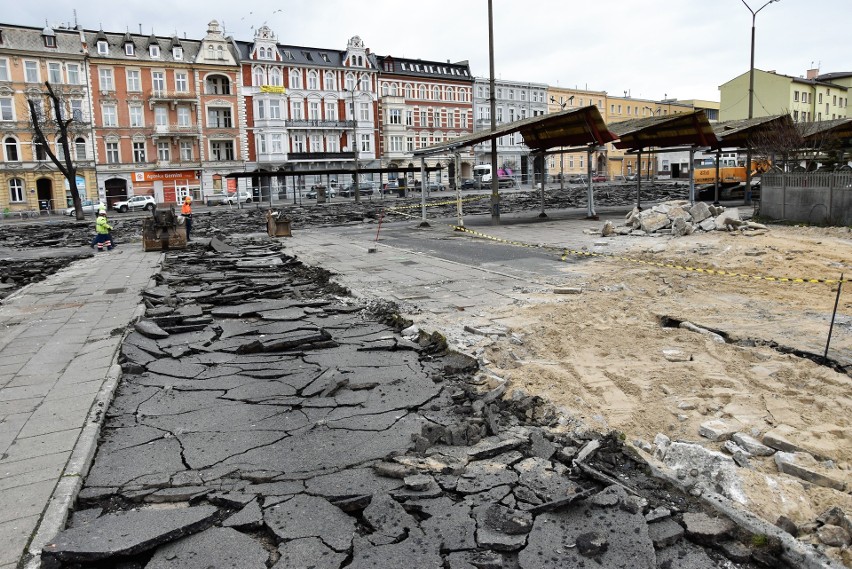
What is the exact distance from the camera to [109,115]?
62.5 metres

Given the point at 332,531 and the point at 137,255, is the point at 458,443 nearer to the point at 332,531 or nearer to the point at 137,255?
the point at 332,531

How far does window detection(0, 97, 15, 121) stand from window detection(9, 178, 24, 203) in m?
5.46

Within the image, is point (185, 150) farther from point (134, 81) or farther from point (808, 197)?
point (808, 197)

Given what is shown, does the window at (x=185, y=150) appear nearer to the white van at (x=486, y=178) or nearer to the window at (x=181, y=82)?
the window at (x=181, y=82)

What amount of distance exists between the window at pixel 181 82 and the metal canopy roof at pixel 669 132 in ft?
157

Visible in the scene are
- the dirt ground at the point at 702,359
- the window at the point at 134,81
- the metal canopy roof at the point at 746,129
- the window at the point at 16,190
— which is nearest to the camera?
the dirt ground at the point at 702,359

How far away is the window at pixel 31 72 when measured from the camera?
57969 mm

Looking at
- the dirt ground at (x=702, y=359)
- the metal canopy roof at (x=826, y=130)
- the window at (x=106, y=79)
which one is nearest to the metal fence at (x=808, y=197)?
the metal canopy roof at (x=826, y=130)

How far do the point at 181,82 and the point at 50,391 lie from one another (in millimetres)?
65569

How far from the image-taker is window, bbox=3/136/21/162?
57.4 metres

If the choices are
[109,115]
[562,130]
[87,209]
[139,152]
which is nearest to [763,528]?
[562,130]

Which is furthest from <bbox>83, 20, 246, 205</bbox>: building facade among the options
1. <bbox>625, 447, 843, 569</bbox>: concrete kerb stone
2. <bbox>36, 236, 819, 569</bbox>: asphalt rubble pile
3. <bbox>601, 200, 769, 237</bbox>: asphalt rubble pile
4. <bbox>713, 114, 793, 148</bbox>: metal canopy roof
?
<bbox>625, 447, 843, 569</bbox>: concrete kerb stone

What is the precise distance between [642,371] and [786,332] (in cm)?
276

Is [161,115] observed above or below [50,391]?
above
